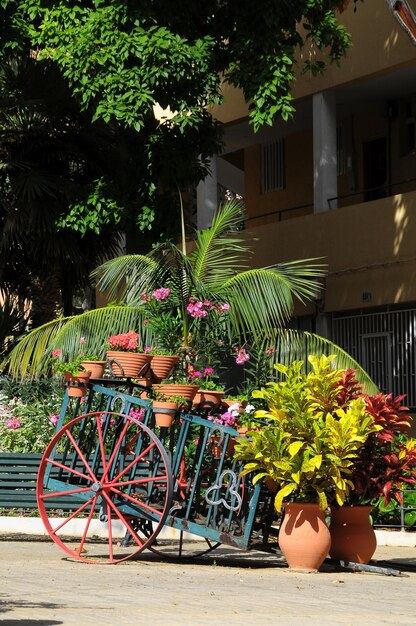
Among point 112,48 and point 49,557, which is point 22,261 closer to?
point 112,48

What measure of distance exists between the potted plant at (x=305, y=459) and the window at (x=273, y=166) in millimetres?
16945

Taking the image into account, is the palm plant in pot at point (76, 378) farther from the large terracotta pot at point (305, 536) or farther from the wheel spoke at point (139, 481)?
the large terracotta pot at point (305, 536)

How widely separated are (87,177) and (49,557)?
10813 millimetres

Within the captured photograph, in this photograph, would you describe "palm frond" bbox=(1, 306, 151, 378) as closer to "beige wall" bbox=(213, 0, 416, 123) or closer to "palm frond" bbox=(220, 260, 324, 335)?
"palm frond" bbox=(220, 260, 324, 335)

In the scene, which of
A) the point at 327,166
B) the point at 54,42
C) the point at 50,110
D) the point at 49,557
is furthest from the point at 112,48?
the point at 49,557

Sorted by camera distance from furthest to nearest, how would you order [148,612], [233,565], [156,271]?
[156,271] → [233,565] → [148,612]

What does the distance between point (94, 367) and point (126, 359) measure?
0.33 metres

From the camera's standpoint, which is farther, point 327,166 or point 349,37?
point 327,166

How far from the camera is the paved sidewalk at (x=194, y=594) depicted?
26.9 ft

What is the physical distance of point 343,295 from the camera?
23328 mm

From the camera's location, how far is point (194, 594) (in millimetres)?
9633

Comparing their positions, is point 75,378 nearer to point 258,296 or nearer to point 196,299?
point 196,299

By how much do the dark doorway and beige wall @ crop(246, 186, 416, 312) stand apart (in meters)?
2.36

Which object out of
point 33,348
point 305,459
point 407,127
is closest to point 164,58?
point 33,348
